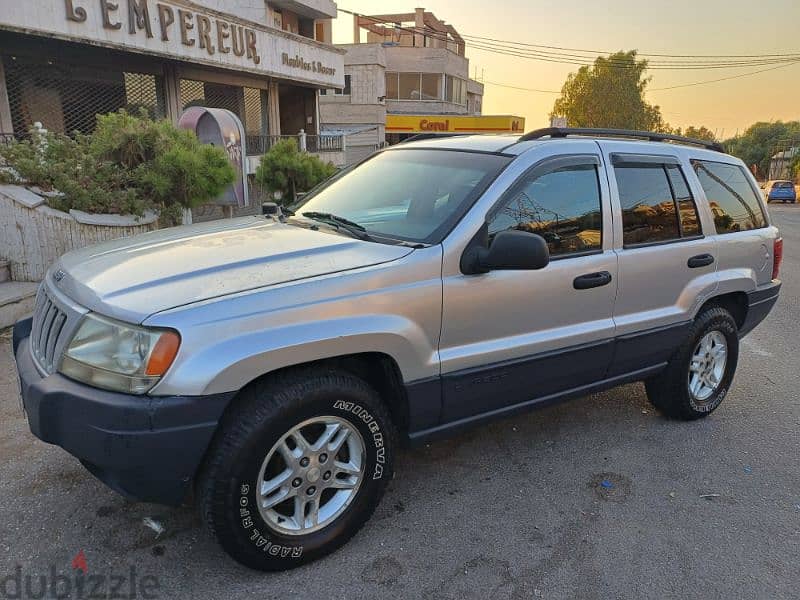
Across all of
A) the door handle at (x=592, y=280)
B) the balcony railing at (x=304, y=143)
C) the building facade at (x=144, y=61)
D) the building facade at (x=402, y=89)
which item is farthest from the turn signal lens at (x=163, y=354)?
the building facade at (x=402, y=89)

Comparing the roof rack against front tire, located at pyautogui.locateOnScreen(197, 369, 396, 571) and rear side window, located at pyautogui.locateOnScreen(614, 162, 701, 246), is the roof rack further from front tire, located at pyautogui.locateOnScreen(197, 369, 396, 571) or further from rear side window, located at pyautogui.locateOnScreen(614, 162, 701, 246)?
front tire, located at pyautogui.locateOnScreen(197, 369, 396, 571)

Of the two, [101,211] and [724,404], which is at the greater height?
[101,211]

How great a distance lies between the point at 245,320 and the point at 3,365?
11.4 feet

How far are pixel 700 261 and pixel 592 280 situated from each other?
1.08 m

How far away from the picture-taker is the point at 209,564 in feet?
8.39

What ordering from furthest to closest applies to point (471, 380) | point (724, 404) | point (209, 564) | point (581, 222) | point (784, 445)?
point (724, 404)
point (784, 445)
point (581, 222)
point (471, 380)
point (209, 564)

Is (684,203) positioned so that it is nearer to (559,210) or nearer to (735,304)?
(735,304)

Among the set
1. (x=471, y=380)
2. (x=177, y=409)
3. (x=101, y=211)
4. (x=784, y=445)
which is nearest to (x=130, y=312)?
(x=177, y=409)

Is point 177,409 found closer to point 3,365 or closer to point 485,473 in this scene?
point 485,473

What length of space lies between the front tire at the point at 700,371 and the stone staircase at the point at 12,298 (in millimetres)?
5490

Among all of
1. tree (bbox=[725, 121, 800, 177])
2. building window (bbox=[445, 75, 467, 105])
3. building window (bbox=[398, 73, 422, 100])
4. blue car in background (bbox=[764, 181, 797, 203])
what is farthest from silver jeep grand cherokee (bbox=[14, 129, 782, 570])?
tree (bbox=[725, 121, 800, 177])

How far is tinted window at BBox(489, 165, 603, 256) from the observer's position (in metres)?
3.07

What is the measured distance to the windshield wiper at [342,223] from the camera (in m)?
3.02

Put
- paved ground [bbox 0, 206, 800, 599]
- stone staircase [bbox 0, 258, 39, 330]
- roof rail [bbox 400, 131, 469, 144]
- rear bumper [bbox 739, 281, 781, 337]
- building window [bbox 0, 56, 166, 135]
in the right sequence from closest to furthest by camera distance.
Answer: paved ground [bbox 0, 206, 800, 599]
roof rail [bbox 400, 131, 469, 144]
rear bumper [bbox 739, 281, 781, 337]
stone staircase [bbox 0, 258, 39, 330]
building window [bbox 0, 56, 166, 135]
